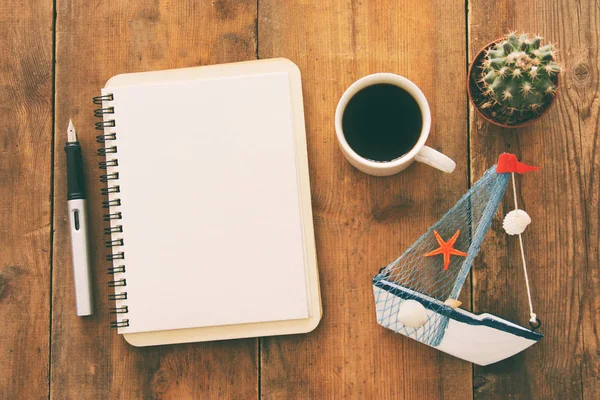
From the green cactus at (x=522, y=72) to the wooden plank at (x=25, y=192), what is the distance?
650 millimetres

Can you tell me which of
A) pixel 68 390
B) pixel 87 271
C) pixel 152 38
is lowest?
pixel 68 390

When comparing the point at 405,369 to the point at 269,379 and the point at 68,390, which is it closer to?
the point at 269,379

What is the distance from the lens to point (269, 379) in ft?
2.49

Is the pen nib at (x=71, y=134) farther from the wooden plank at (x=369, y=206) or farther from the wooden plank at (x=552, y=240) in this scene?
the wooden plank at (x=552, y=240)

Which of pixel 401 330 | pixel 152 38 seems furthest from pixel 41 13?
pixel 401 330

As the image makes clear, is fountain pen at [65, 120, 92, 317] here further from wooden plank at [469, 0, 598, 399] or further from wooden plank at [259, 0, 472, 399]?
wooden plank at [469, 0, 598, 399]

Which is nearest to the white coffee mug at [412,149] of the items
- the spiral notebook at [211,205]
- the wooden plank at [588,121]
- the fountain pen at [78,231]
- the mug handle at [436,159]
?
the mug handle at [436,159]

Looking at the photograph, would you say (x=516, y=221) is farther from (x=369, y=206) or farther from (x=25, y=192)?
(x=25, y=192)

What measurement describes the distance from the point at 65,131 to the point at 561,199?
2.48ft

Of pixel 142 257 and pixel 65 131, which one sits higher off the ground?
pixel 65 131

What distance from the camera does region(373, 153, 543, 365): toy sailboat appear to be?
70 cm

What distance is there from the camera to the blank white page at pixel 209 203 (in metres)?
0.74

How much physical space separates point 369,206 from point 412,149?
0.13 m

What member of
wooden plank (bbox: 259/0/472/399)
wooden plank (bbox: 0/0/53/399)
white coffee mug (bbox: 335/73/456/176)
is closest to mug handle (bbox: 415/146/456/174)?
white coffee mug (bbox: 335/73/456/176)
